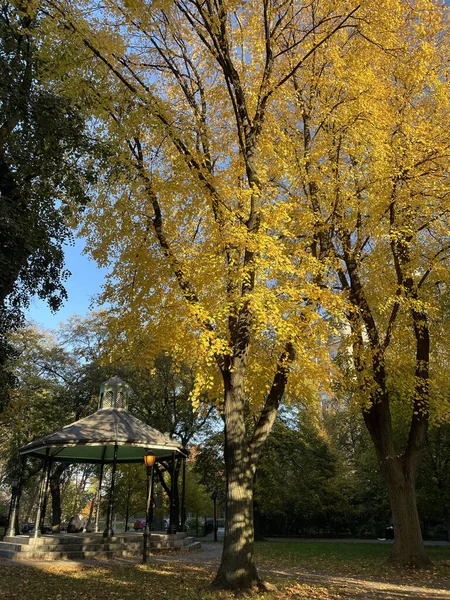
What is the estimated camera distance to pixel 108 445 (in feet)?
53.1

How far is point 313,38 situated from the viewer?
9.12 meters

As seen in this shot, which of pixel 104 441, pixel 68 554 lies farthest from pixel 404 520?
pixel 68 554

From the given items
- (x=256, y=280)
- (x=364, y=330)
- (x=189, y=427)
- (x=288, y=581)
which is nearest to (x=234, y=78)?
(x=256, y=280)

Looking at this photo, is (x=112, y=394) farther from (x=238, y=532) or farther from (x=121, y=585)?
(x=238, y=532)

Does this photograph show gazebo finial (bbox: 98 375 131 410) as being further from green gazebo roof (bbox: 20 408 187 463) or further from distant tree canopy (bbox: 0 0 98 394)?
distant tree canopy (bbox: 0 0 98 394)

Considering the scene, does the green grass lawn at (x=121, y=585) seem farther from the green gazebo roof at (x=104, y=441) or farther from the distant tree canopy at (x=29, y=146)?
the distant tree canopy at (x=29, y=146)

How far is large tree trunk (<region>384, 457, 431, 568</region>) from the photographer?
33.9 feet

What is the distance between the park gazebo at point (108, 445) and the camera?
1424 cm

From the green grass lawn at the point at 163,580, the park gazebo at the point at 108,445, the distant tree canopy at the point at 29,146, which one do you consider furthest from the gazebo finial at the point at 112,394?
the distant tree canopy at the point at 29,146

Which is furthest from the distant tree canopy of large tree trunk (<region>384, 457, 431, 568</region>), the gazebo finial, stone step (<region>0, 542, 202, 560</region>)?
the gazebo finial

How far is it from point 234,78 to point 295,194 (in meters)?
3.35

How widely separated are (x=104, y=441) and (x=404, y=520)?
900cm

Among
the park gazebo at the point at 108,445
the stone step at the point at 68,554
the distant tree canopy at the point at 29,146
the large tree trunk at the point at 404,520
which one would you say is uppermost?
the distant tree canopy at the point at 29,146

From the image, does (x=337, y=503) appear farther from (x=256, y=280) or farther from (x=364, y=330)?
(x=256, y=280)
